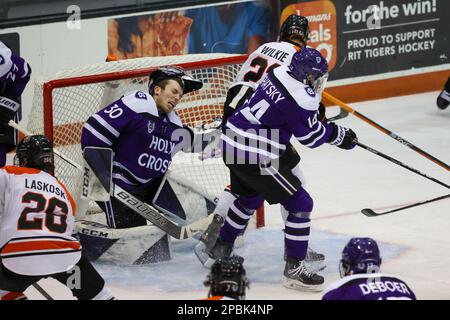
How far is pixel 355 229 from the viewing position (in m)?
7.00

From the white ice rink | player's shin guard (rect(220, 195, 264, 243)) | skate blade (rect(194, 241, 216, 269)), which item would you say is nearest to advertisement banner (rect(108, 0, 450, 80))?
the white ice rink

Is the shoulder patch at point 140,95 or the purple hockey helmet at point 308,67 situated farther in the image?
the shoulder patch at point 140,95

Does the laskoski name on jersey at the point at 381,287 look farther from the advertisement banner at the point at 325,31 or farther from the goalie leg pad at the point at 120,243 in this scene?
the advertisement banner at the point at 325,31

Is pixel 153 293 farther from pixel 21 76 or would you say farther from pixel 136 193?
pixel 21 76

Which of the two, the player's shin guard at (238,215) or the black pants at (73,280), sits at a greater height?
the black pants at (73,280)

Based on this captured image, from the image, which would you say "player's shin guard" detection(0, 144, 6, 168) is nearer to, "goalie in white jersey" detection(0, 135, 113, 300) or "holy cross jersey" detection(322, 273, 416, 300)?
"goalie in white jersey" detection(0, 135, 113, 300)

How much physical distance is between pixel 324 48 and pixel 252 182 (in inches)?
167

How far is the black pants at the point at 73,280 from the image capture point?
468cm

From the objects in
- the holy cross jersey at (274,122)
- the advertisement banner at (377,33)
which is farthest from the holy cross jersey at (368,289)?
the advertisement banner at (377,33)

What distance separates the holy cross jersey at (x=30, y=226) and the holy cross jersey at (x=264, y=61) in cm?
204

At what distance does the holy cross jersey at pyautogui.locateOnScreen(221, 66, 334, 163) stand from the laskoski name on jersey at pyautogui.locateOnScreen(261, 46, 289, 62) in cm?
59

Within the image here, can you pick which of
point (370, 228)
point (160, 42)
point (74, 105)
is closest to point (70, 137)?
point (74, 105)

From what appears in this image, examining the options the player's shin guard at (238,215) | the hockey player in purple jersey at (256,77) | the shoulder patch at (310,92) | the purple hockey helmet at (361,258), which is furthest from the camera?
the hockey player in purple jersey at (256,77)

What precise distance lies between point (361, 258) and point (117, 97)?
2.94 meters
